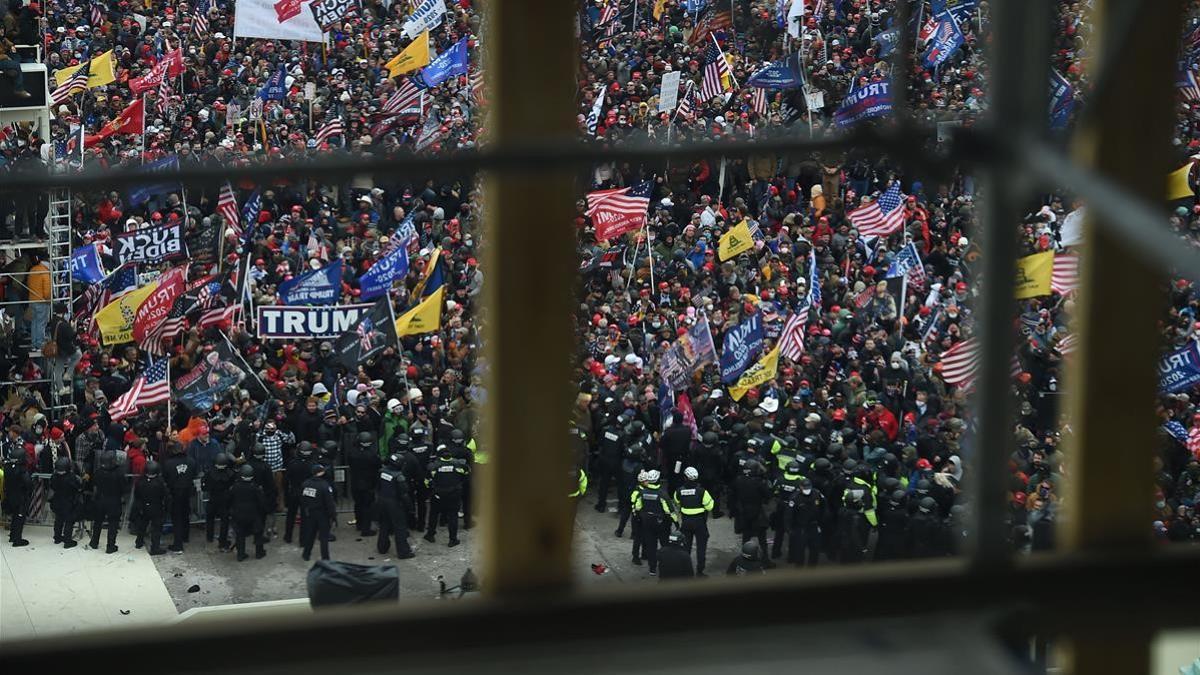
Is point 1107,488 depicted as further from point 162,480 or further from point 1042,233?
point 1042,233

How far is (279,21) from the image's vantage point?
23500mm

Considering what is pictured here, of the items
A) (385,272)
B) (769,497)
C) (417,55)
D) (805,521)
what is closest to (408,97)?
(417,55)

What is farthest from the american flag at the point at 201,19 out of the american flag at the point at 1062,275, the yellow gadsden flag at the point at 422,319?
the american flag at the point at 1062,275

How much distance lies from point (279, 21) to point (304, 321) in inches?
287

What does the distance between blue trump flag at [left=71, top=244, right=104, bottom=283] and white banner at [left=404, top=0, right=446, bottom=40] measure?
813cm

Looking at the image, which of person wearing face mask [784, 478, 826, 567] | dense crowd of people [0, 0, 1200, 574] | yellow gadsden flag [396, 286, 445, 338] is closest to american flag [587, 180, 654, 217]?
dense crowd of people [0, 0, 1200, 574]

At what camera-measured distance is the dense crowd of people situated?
15.9 meters

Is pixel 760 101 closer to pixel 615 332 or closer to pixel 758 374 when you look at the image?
pixel 615 332

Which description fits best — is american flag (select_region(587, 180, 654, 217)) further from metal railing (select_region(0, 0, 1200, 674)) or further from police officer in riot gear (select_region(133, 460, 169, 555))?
metal railing (select_region(0, 0, 1200, 674))

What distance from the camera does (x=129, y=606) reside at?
14.7 m

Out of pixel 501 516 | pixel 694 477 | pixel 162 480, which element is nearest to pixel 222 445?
pixel 162 480

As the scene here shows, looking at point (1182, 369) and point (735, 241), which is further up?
point (735, 241)

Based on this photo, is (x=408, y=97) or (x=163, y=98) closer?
(x=408, y=97)

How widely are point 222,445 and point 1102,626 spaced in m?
15.2
